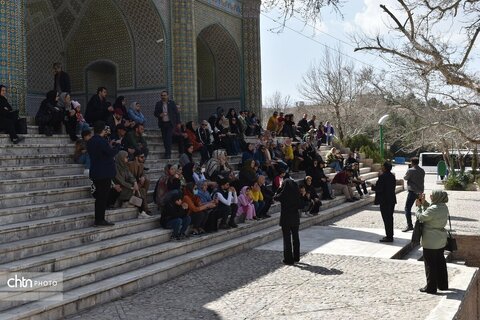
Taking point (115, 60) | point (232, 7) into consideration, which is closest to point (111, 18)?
point (115, 60)

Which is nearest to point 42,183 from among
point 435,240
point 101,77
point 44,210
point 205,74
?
point 44,210

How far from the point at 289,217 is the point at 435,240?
7.81 ft

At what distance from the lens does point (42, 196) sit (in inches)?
319

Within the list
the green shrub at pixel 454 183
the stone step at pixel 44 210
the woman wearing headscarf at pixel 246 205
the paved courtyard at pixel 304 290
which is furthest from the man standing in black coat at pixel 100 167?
the green shrub at pixel 454 183

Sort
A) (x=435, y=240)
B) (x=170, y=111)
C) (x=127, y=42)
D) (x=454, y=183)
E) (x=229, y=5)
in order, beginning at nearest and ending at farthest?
(x=435, y=240), (x=170, y=111), (x=127, y=42), (x=229, y=5), (x=454, y=183)

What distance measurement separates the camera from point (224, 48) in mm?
19625

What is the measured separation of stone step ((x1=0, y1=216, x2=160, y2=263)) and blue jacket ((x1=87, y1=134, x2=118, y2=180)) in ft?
2.61

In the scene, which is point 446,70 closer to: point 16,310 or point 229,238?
point 229,238

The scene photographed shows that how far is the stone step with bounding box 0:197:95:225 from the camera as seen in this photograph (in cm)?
711

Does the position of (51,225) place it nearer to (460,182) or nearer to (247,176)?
(247,176)

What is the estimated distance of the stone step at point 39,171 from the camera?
332 inches

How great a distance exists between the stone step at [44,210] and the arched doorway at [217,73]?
469 inches

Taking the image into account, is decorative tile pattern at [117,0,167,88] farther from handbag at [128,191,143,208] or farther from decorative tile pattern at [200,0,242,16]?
handbag at [128,191,143,208]

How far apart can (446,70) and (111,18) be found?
→ 35.6ft
